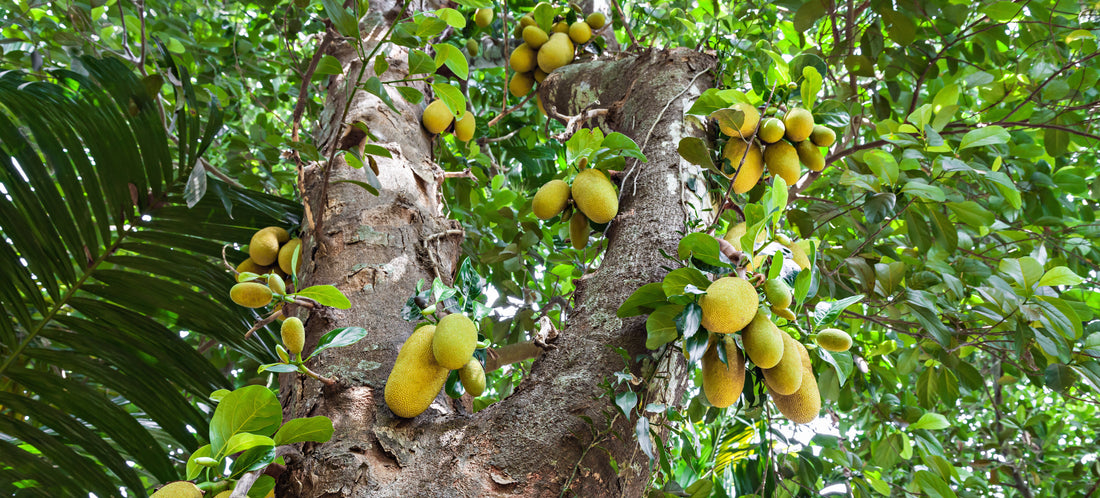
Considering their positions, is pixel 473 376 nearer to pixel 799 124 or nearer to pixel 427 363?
pixel 427 363

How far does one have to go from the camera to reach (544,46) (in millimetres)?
1925

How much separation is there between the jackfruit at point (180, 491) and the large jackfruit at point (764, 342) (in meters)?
0.68

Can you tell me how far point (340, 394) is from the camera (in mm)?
954

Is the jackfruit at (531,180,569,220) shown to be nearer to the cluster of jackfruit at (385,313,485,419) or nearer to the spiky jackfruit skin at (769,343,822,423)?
the cluster of jackfruit at (385,313,485,419)

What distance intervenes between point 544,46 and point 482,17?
0.34m

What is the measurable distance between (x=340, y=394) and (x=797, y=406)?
0.66 meters

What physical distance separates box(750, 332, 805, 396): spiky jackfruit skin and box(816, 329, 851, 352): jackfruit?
52mm

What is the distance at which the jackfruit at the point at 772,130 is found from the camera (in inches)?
46.9

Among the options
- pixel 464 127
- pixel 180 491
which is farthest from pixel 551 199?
pixel 180 491

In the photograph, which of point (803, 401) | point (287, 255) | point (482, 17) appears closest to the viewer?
point (803, 401)

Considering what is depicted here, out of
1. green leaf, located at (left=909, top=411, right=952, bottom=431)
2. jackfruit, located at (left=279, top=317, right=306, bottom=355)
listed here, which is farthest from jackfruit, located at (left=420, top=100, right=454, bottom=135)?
green leaf, located at (left=909, top=411, right=952, bottom=431)

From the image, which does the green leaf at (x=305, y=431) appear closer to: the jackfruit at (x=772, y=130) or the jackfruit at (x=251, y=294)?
the jackfruit at (x=251, y=294)

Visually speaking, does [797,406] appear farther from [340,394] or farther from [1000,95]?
[1000,95]

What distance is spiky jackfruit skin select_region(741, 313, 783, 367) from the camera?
34.6 inches
